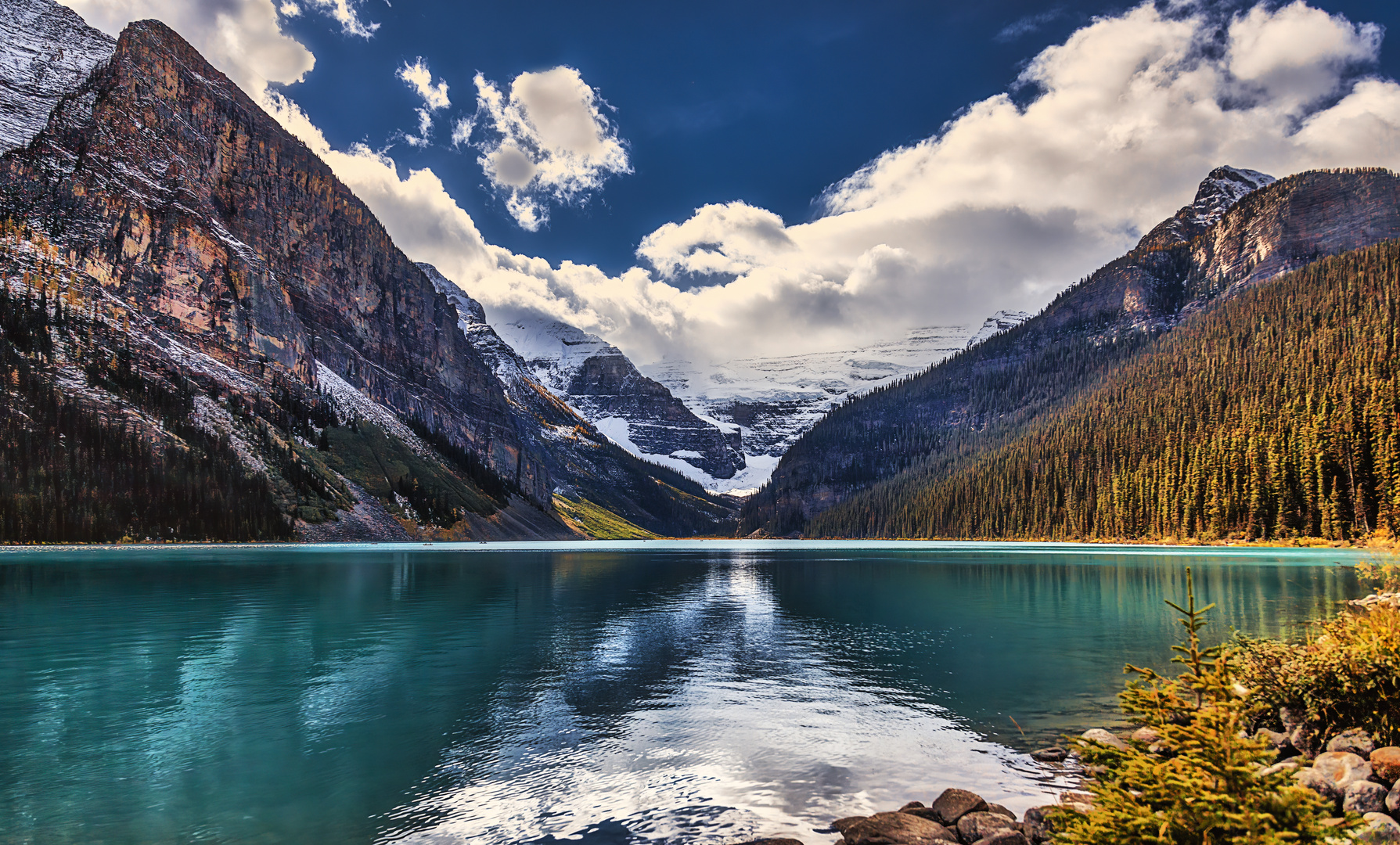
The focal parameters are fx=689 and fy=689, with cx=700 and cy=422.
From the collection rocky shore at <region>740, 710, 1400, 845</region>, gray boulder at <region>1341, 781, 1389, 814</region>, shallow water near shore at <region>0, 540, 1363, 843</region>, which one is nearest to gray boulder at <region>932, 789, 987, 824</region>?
rocky shore at <region>740, 710, 1400, 845</region>

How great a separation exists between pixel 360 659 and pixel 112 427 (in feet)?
457

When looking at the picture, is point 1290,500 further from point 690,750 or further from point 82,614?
point 82,614

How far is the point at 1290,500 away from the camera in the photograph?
97.2m

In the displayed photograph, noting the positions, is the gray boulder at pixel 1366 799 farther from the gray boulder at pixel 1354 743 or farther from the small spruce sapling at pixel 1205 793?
the small spruce sapling at pixel 1205 793

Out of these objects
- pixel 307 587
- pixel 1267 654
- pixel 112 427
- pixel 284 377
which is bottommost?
pixel 307 587

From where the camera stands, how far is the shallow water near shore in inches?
548

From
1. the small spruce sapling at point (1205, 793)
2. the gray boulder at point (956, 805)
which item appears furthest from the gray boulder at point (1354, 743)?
the small spruce sapling at point (1205, 793)

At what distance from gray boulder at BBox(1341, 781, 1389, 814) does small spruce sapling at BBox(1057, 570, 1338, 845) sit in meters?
5.39

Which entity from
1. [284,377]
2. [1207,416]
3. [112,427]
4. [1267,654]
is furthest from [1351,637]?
[284,377]

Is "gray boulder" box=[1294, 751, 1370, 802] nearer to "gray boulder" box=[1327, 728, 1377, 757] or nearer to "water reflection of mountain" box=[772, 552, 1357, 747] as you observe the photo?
"gray boulder" box=[1327, 728, 1377, 757]

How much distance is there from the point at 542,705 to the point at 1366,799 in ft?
63.2

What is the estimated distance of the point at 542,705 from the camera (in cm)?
2195

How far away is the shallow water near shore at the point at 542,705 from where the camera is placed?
548 inches

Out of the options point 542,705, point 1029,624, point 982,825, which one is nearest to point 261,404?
point 542,705
